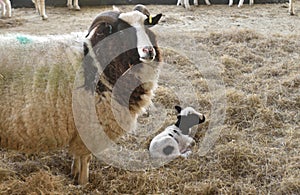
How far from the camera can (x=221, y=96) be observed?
4.08 meters

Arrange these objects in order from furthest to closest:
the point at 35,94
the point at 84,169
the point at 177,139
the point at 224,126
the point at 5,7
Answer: the point at 5,7 → the point at 224,126 → the point at 177,139 → the point at 84,169 → the point at 35,94

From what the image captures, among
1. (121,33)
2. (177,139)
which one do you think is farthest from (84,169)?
(121,33)

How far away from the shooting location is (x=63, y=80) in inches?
99.7

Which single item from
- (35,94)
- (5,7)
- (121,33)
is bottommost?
(5,7)

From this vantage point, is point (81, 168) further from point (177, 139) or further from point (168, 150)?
point (177, 139)

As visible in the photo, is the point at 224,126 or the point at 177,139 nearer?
the point at 177,139

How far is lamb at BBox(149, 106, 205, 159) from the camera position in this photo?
3111 millimetres

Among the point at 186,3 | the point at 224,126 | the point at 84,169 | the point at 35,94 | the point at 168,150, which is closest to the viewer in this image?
the point at 35,94

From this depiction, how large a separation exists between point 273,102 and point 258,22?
146 inches

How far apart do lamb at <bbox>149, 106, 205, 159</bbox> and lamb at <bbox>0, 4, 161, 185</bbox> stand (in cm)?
50

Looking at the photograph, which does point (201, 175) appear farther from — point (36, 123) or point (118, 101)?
point (36, 123)

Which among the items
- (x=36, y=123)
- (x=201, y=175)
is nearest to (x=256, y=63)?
(x=201, y=175)

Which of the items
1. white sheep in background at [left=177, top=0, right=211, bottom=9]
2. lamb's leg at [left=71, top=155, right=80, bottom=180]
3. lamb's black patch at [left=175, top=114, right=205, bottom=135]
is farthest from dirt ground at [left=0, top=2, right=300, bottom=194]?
white sheep in background at [left=177, top=0, right=211, bottom=9]

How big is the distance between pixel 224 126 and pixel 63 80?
5.22 ft
